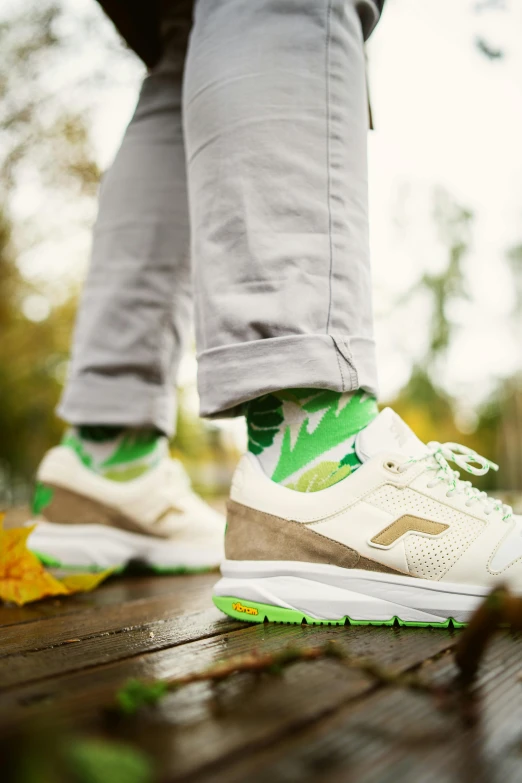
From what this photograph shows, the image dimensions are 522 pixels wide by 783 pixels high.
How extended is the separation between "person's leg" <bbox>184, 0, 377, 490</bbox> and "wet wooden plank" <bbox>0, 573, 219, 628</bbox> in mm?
397

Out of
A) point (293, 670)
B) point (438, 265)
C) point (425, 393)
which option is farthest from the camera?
point (425, 393)

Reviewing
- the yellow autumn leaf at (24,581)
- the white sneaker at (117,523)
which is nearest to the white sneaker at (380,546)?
the yellow autumn leaf at (24,581)

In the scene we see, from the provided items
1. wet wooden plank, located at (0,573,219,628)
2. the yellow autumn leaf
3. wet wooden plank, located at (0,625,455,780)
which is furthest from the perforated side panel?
the yellow autumn leaf

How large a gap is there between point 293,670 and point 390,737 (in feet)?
0.50

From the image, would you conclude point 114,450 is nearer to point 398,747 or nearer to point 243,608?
point 243,608

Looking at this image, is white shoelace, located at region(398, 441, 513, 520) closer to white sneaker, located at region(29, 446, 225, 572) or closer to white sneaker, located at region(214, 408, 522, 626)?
white sneaker, located at region(214, 408, 522, 626)

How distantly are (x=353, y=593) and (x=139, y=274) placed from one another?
86 centimetres

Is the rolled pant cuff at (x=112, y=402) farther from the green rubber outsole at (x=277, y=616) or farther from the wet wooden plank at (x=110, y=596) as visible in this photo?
the green rubber outsole at (x=277, y=616)

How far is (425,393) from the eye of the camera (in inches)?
709

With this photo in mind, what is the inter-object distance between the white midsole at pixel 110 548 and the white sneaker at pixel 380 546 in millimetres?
547

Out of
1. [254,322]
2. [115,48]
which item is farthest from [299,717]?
[115,48]

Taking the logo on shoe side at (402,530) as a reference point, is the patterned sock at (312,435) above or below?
above

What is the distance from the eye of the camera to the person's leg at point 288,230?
855 millimetres

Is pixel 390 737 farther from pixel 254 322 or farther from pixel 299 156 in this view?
pixel 299 156
